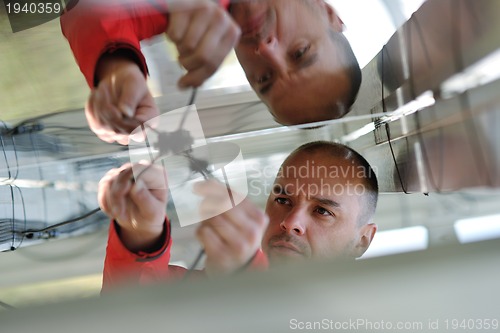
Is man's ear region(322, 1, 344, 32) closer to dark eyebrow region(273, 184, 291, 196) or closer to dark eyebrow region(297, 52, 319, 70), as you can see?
dark eyebrow region(297, 52, 319, 70)

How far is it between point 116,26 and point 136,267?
0.23 m

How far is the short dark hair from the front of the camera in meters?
0.47

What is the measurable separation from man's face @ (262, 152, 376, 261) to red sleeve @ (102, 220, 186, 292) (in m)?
0.09

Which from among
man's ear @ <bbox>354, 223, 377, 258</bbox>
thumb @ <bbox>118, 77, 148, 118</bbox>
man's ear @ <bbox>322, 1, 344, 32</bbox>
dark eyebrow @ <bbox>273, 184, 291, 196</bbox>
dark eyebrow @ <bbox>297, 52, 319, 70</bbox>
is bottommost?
Result: man's ear @ <bbox>354, 223, 377, 258</bbox>

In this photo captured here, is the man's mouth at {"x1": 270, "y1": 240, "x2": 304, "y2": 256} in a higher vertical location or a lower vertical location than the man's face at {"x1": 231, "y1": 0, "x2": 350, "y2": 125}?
lower

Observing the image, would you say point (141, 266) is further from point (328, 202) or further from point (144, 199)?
point (328, 202)

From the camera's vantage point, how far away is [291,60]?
463 millimetres

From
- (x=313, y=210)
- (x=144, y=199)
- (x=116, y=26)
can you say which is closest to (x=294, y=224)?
(x=313, y=210)

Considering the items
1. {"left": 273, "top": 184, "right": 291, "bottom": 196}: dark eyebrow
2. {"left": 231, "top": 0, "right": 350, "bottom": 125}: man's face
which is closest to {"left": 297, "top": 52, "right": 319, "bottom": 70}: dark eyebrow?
{"left": 231, "top": 0, "right": 350, "bottom": 125}: man's face

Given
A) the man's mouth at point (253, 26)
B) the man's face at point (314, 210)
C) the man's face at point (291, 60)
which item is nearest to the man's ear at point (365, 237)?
the man's face at point (314, 210)

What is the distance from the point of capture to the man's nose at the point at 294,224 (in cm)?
44

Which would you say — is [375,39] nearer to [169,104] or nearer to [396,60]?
[396,60]

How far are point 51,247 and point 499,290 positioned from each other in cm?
45

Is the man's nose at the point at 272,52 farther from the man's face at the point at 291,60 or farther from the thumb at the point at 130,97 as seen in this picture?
the thumb at the point at 130,97
